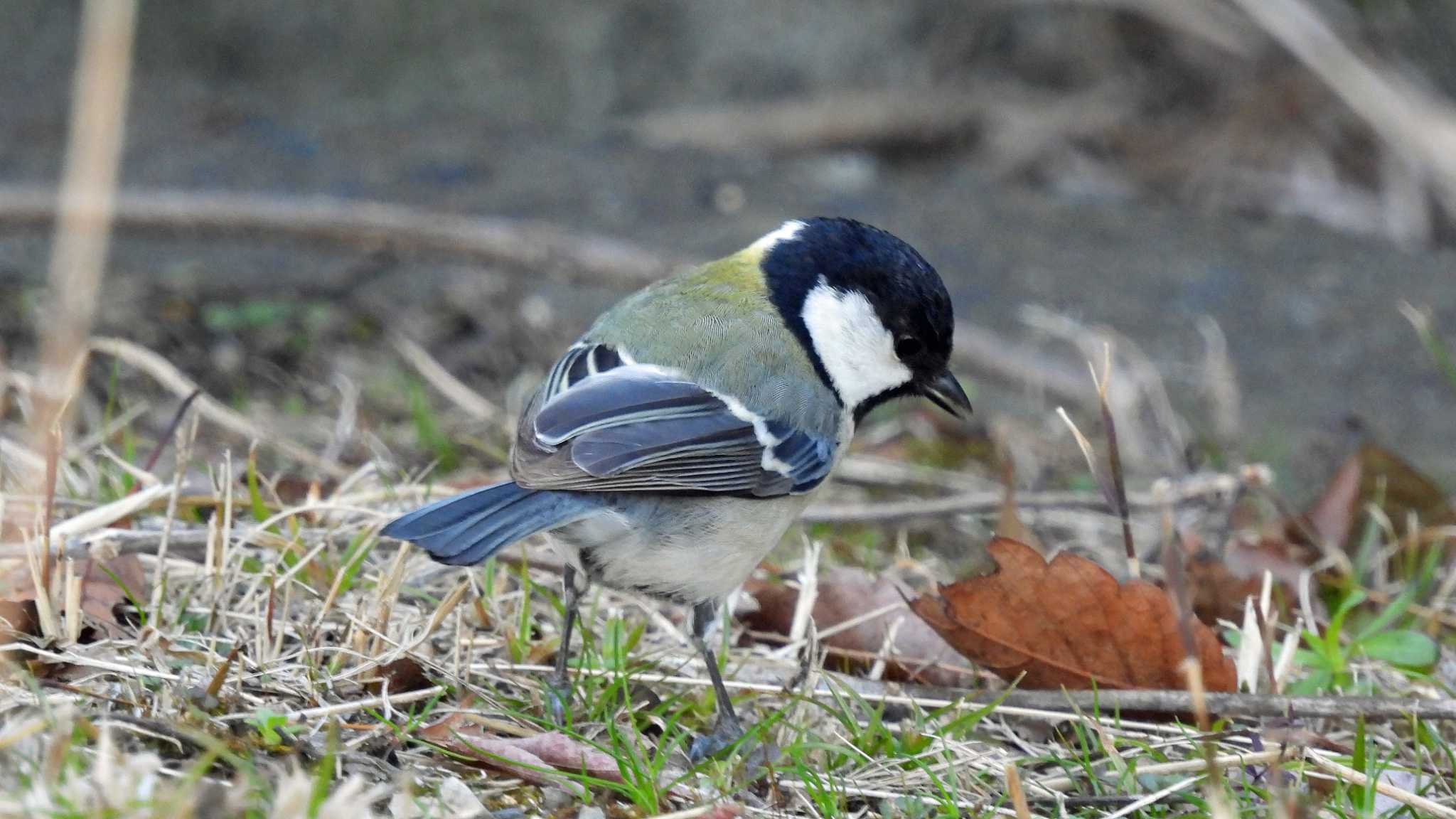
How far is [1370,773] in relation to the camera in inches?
83.0

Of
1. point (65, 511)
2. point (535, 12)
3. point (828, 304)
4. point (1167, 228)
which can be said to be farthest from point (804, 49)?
point (65, 511)

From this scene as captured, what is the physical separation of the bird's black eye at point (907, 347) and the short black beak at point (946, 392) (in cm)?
9

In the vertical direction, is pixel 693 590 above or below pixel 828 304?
below

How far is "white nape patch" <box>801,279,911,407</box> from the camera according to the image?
275 centimetres

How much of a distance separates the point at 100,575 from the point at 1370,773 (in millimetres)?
1945

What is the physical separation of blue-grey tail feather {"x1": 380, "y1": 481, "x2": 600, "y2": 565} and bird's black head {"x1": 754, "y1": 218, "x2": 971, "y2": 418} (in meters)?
0.62

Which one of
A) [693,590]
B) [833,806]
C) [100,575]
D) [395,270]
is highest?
[395,270]

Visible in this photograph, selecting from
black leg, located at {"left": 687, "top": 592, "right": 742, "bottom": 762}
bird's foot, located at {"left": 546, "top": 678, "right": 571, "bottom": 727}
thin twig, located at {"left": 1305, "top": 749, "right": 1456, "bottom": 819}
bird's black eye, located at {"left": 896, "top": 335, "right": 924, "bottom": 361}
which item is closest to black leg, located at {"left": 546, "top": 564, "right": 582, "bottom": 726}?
bird's foot, located at {"left": 546, "top": 678, "right": 571, "bottom": 727}

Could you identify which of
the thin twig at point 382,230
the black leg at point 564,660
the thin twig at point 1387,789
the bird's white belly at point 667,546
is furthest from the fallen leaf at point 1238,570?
the thin twig at point 382,230

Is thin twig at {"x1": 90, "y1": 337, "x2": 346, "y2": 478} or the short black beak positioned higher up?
thin twig at {"x1": 90, "y1": 337, "x2": 346, "y2": 478}

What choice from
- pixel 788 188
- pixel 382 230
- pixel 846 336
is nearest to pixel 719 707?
pixel 846 336

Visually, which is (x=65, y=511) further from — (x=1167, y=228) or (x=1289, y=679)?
(x=1167, y=228)

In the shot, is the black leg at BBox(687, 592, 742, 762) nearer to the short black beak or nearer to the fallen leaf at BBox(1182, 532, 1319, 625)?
the short black beak

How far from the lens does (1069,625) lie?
244 centimetres
